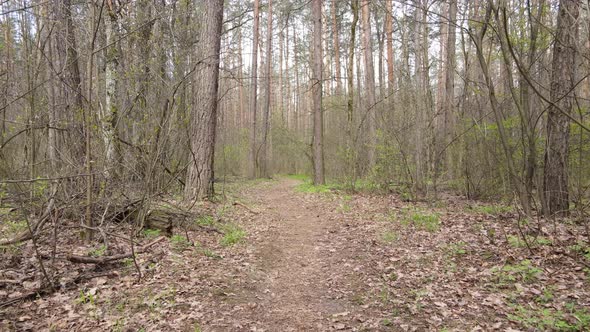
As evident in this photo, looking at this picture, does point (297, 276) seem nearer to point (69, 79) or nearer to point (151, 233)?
point (151, 233)

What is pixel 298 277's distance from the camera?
471 cm

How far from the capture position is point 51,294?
374 cm

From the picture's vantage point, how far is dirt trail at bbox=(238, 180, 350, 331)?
3.62 metres

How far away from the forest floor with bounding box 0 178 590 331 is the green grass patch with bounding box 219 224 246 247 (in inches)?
1.0

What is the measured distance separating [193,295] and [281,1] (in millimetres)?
18736

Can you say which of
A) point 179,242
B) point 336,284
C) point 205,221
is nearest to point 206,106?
point 205,221

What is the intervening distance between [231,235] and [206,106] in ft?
12.3

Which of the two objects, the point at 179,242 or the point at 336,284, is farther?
the point at 179,242

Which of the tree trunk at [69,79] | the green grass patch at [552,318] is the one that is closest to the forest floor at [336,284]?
the green grass patch at [552,318]

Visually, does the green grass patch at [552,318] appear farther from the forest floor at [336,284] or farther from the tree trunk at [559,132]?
the tree trunk at [559,132]

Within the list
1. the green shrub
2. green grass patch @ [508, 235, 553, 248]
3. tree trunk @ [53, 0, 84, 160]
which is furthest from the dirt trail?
tree trunk @ [53, 0, 84, 160]

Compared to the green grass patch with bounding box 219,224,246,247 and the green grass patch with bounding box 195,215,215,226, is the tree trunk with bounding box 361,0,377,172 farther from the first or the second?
the green grass patch with bounding box 195,215,215,226

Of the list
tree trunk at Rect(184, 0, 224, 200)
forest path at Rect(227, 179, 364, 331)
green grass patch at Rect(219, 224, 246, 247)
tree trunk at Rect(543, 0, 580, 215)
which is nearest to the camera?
forest path at Rect(227, 179, 364, 331)

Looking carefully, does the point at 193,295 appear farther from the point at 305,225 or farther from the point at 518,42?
the point at 518,42
